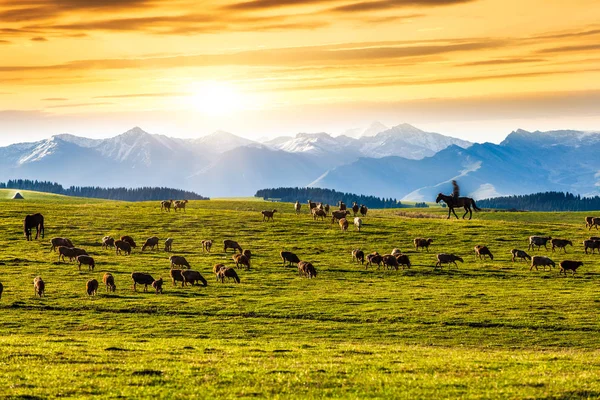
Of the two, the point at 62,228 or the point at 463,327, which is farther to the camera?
the point at 62,228

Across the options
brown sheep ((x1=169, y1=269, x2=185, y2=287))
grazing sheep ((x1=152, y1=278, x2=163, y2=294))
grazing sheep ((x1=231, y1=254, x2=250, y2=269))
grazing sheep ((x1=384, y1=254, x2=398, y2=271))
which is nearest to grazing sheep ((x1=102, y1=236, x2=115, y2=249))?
grazing sheep ((x1=231, y1=254, x2=250, y2=269))

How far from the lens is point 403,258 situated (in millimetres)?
60094

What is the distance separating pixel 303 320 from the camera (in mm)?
40594

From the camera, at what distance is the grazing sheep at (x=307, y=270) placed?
55.2 meters

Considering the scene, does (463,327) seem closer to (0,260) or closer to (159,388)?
(159,388)

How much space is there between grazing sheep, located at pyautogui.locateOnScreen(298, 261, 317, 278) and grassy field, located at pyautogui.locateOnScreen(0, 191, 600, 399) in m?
1.33

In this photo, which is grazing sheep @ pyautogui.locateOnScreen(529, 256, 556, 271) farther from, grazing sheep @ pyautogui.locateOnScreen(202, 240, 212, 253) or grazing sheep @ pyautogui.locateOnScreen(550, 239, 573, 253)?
grazing sheep @ pyautogui.locateOnScreen(202, 240, 212, 253)

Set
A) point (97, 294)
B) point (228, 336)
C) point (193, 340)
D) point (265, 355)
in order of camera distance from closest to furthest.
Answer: point (265, 355), point (193, 340), point (228, 336), point (97, 294)

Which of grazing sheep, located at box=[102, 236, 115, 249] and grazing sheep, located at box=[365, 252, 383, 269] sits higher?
grazing sheep, located at box=[102, 236, 115, 249]

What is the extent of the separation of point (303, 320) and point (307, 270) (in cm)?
1492

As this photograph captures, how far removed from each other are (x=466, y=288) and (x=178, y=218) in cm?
4846

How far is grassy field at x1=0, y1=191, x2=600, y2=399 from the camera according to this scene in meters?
21.0

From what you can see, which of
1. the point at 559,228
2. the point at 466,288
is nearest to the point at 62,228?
the point at 466,288

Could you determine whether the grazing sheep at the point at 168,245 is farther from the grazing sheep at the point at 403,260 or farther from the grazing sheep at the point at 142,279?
the grazing sheep at the point at 403,260
